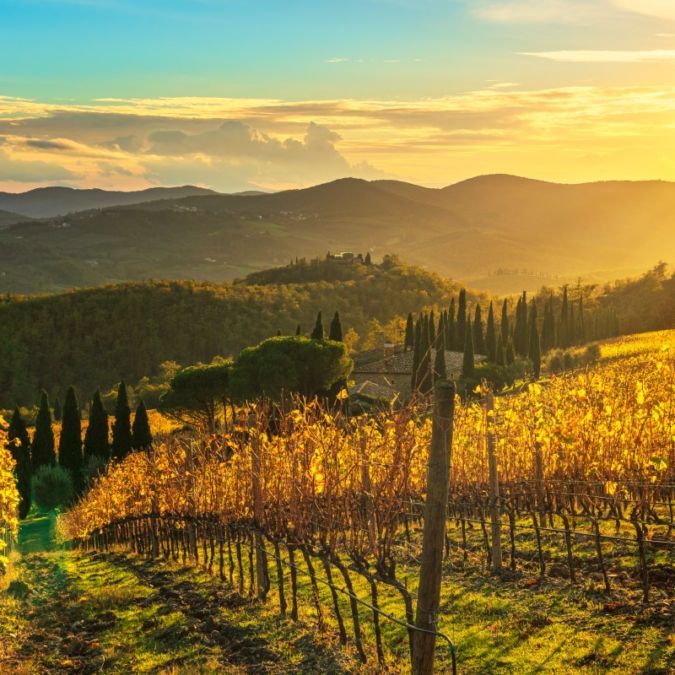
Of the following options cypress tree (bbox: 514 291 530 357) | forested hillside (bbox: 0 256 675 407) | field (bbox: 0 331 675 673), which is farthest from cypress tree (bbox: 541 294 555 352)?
field (bbox: 0 331 675 673)

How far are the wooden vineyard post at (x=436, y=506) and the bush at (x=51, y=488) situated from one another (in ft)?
161

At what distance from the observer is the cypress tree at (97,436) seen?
58.0 m

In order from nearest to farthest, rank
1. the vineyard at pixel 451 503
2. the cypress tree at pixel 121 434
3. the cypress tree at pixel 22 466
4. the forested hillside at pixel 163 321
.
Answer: the vineyard at pixel 451 503, the cypress tree at pixel 22 466, the cypress tree at pixel 121 434, the forested hillside at pixel 163 321

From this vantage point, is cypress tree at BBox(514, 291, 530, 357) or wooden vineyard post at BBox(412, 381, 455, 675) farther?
cypress tree at BBox(514, 291, 530, 357)

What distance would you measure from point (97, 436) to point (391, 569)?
5025cm

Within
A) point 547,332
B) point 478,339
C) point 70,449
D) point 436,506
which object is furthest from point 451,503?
point 547,332

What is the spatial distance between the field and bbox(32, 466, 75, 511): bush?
29594mm

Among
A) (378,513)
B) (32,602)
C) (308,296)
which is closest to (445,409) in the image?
(378,513)

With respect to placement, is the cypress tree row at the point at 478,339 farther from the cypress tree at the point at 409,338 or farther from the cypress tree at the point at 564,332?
the cypress tree at the point at 564,332

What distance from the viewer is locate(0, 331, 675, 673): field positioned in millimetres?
11875

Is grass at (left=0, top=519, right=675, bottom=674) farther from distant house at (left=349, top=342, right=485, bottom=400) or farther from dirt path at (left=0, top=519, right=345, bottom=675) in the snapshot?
distant house at (left=349, top=342, right=485, bottom=400)

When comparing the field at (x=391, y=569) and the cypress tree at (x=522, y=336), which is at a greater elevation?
the field at (x=391, y=569)

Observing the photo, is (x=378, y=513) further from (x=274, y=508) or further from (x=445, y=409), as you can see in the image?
(x=274, y=508)

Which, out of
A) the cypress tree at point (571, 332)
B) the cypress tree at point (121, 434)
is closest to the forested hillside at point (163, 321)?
the cypress tree at point (571, 332)
